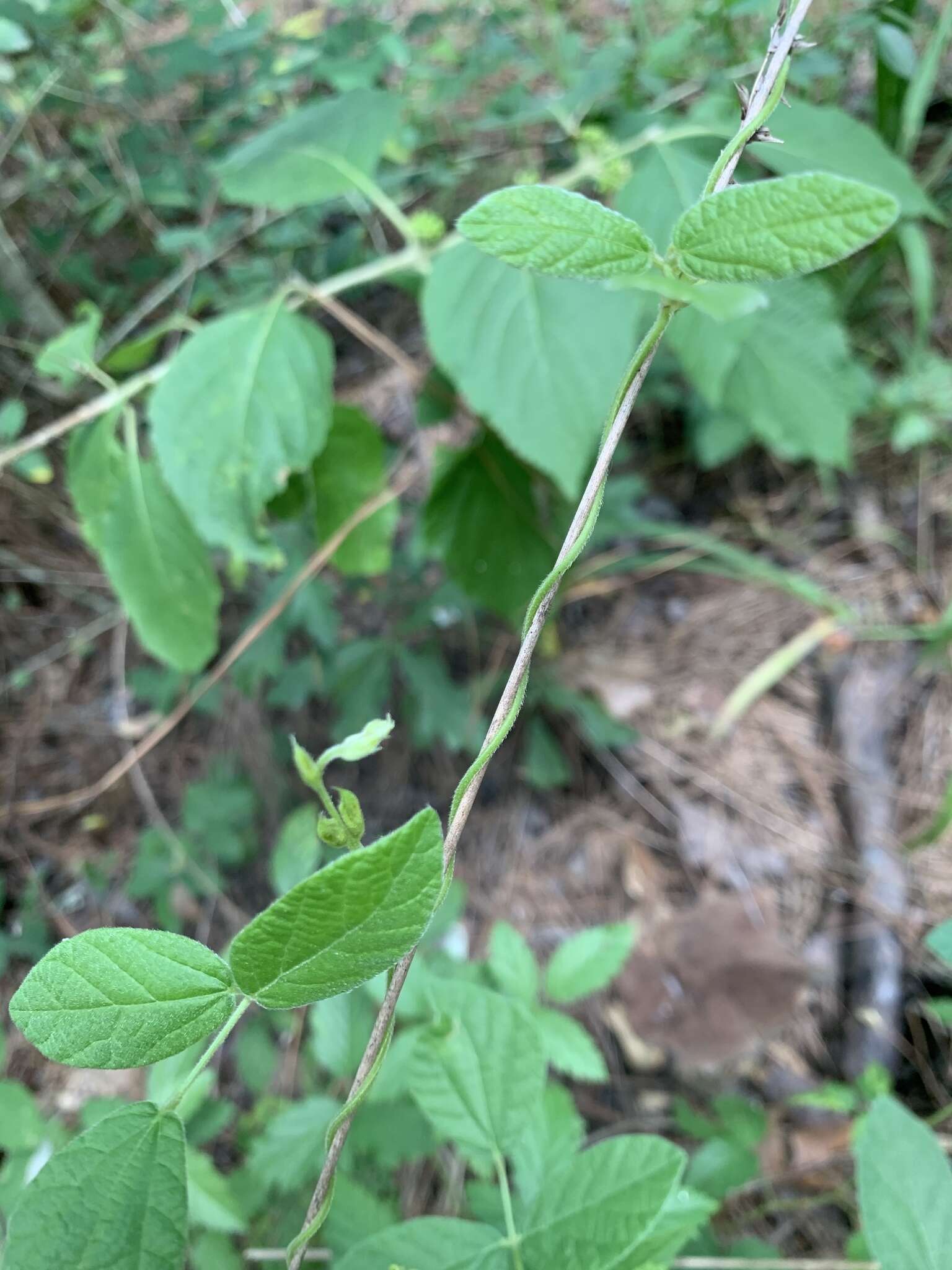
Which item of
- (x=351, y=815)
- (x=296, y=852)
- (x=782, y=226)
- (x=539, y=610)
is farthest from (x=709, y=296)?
(x=296, y=852)

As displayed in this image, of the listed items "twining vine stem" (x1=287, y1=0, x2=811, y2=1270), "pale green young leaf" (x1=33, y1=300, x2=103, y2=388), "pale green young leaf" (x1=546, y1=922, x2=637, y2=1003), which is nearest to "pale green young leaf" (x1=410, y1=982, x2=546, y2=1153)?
"twining vine stem" (x1=287, y1=0, x2=811, y2=1270)

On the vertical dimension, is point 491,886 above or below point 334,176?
below

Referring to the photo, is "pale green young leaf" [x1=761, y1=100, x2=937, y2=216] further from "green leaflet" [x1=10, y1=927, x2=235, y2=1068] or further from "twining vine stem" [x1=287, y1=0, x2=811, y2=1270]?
"green leaflet" [x1=10, y1=927, x2=235, y2=1068]

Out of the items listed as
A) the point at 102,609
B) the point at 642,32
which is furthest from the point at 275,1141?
the point at 642,32

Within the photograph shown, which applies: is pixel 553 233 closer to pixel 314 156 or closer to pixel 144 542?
pixel 144 542

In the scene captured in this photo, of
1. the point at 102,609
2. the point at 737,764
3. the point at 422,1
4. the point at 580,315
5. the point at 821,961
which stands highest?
the point at 422,1

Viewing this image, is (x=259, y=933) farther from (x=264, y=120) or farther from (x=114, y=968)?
(x=264, y=120)
